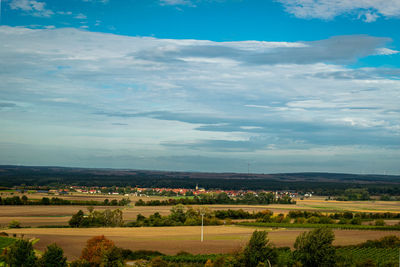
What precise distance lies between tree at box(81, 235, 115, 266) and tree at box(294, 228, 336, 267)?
52.1ft

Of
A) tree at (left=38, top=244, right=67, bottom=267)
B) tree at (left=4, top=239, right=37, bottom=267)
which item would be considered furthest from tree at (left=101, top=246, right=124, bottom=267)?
tree at (left=4, top=239, right=37, bottom=267)

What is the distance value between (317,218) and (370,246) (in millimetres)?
30798

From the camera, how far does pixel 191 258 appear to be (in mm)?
41781

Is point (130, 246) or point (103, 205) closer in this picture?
point (130, 246)

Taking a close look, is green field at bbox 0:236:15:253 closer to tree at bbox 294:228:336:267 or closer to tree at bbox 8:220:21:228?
tree at bbox 8:220:21:228

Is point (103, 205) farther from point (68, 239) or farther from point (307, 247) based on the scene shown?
point (307, 247)

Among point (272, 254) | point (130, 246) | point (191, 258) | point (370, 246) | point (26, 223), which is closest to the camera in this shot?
point (272, 254)

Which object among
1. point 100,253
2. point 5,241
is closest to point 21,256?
point 100,253

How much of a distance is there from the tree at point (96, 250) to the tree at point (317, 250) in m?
15.9

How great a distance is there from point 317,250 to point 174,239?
2281 centimetres

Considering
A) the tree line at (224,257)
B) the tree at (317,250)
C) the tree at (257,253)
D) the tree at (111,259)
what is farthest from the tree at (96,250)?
the tree at (317,250)

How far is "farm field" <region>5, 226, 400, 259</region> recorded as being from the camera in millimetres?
48531

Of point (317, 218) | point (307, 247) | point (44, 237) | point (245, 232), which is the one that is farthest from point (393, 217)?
point (44, 237)

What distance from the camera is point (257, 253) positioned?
36.9 meters
